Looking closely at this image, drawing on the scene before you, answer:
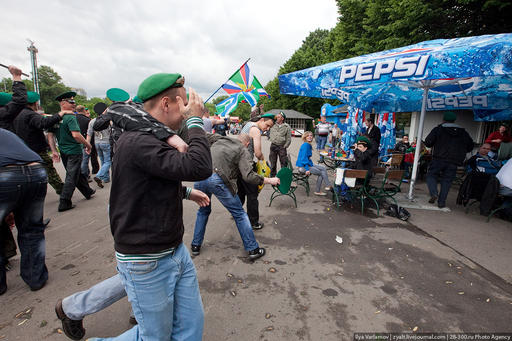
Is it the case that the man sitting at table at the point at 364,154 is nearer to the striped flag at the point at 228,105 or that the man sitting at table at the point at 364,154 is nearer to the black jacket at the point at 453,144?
the black jacket at the point at 453,144

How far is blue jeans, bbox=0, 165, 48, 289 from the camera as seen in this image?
7.65 feet

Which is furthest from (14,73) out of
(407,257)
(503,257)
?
(503,257)

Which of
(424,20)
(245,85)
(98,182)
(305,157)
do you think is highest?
(424,20)

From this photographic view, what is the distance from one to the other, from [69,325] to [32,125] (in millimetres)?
3797

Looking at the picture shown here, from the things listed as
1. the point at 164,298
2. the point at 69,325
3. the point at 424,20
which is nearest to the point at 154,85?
the point at 164,298

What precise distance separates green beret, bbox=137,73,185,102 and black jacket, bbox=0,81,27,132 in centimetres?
341

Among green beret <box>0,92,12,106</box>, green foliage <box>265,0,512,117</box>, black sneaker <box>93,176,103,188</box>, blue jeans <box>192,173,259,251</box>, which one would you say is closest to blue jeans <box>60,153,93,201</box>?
black sneaker <box>93,176,103,188</box>

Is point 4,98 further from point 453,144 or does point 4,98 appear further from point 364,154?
point 453,144

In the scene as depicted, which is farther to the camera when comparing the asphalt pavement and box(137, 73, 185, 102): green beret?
the asphalt pavement

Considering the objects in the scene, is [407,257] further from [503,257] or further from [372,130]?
[372,130]

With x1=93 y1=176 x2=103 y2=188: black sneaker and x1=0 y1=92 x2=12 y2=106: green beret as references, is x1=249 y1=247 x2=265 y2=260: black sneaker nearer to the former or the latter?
x1=0 y1=92 x2=12 y2=106: green beret

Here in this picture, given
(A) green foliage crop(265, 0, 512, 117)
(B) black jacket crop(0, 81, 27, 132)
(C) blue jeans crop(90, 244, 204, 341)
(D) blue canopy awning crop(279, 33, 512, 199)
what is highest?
(A) green foliage crop(265, 0, 512, 117)

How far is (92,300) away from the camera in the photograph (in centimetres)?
179

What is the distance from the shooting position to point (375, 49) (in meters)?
11.8
